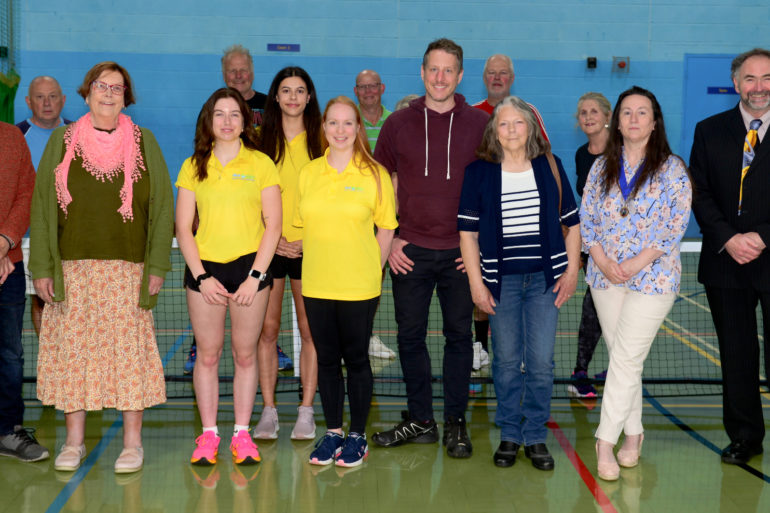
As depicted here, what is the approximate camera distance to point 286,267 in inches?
167

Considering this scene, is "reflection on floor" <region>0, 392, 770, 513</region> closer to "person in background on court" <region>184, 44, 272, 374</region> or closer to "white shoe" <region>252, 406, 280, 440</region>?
"white shoe" <region>252, 406, 280, 440</region>

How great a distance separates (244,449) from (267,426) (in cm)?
38

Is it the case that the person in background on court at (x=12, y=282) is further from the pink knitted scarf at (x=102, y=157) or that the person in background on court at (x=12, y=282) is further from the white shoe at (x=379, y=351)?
the white shoe at (x=379, y=351)

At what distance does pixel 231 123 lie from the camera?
384cm

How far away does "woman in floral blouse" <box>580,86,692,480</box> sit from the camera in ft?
12.1

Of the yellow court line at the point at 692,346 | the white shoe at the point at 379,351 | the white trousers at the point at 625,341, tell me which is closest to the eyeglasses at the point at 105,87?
the white trousers at the point at 625,341

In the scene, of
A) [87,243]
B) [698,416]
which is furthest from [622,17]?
[87,243]

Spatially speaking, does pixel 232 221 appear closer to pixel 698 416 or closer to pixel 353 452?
pixel 353 452

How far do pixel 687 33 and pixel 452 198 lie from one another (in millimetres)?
9234

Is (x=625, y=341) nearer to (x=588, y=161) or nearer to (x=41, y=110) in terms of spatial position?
(x=588, y=161)

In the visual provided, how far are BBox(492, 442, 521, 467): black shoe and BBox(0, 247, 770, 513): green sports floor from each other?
4cm

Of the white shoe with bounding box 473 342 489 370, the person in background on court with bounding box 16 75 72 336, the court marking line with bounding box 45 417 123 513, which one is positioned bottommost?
the court marking line with bounding box 45 417 123 513

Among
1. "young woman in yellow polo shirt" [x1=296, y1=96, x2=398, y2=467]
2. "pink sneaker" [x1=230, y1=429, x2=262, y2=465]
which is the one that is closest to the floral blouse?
"young woman in yellow polo shirt" [x1=296, y1=96, x2=398, y2=467]

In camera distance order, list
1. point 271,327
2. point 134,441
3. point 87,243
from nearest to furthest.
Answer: point 87,243 < point 134,441 < point 271,327
